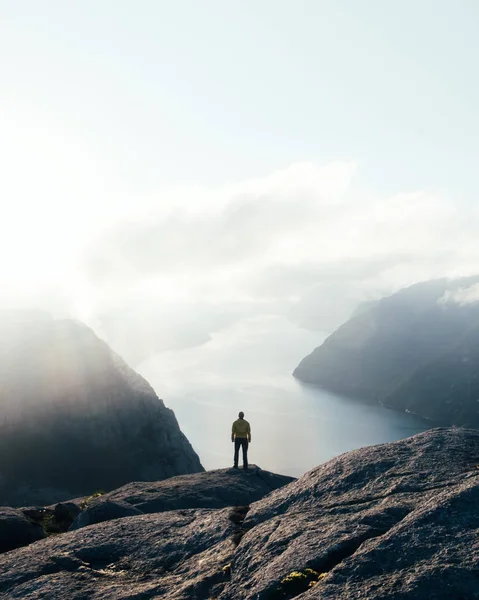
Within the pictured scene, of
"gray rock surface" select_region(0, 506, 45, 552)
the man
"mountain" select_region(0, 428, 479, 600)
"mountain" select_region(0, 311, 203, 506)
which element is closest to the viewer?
"mountain" select_region(0, 428, 479, 600)

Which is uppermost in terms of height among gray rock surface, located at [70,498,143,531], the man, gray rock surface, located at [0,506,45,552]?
the man

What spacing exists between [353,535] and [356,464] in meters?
6.55

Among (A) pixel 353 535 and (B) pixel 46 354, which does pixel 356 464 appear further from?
(B) pixel 46 354

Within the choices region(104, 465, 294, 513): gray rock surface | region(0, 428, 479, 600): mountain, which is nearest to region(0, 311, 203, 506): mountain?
region(104, 465, 294, 513): gray rock surface

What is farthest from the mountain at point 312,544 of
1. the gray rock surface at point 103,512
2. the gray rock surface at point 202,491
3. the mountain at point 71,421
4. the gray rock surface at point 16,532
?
the mountain at point 71,421

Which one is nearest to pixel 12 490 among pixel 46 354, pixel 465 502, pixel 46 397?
pixel 46 397

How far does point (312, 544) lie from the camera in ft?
52.4

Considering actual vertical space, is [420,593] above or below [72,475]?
above

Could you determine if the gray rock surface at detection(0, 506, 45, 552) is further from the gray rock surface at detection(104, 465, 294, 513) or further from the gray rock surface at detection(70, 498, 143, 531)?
the gray rock surface at detection(104, 465, 294, 513)

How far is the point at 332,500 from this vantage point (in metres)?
19.8

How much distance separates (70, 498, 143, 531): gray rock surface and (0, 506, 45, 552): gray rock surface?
1.79m

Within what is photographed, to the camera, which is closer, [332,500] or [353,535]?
[353,535]

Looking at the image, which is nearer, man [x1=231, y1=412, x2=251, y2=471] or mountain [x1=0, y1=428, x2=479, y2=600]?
mountain [x1=0, y1=428, x2=479, y2=600]

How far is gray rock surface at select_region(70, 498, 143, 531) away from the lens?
24891 millimetres
